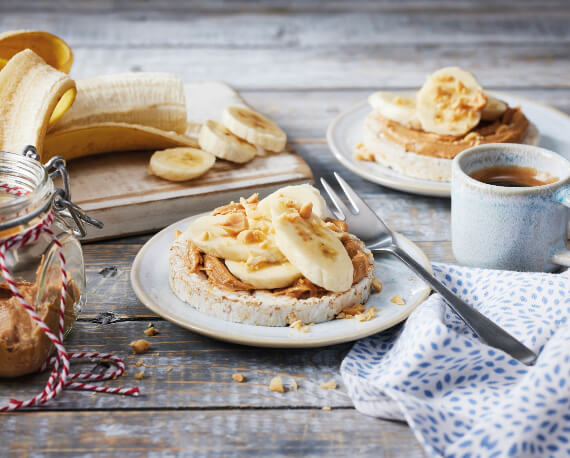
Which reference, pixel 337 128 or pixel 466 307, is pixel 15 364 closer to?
pixel 466 307

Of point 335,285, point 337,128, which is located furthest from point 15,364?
point 337,128

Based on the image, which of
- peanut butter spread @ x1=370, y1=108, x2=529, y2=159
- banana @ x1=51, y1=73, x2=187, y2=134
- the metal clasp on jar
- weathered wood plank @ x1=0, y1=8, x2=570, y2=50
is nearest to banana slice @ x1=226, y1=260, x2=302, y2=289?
the metal clasp on jar

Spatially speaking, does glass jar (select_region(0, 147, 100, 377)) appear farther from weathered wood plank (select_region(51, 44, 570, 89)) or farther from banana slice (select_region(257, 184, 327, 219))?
weathered wood plank (select_region(51, 44, 570, 89))

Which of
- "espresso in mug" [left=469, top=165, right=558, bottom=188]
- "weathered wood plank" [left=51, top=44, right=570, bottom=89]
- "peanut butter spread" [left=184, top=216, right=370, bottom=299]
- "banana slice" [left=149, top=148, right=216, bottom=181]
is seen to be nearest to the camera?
"peanut butter spread" [left=184, top=216, right=370, bottom=299]

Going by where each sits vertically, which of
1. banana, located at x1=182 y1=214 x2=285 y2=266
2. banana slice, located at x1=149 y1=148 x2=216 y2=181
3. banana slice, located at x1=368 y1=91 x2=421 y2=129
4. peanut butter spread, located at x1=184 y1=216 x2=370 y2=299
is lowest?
banana slice, located at x1=149 y1=148 x2=216 y2=181

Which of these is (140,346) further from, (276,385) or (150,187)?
(150,187)
